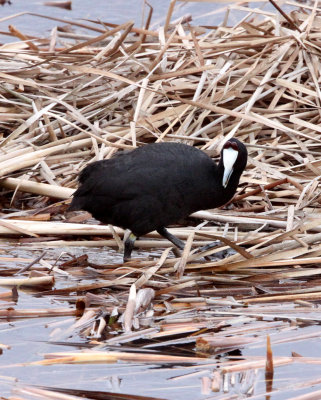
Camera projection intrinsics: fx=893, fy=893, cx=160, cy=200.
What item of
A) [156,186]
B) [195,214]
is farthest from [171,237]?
[156,186]

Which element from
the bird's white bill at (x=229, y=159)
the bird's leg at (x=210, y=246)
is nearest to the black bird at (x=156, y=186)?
the bird's white bill at (x=229, y=159)

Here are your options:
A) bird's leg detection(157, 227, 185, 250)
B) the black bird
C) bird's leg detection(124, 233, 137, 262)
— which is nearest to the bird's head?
the black bird

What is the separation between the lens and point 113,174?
4.75m

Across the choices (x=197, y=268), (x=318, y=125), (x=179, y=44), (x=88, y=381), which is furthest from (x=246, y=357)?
(x=179, y=44)

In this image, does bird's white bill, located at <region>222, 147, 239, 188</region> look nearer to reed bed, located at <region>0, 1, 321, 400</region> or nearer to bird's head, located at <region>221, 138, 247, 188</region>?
bird's head, located at <region>221, 138, 247, 188</region>

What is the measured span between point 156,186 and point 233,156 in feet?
1.43

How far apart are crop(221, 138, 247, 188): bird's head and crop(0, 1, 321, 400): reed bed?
1.21 feet

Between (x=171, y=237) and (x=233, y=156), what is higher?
(x=233, y=156)

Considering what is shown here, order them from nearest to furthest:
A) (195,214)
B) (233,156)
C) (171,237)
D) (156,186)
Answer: (233,156) < (156,186) < (171,237) < (195,214)

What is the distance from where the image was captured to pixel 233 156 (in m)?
4.46

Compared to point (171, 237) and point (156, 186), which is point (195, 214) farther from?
point (156, 186)

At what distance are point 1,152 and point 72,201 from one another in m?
0.82

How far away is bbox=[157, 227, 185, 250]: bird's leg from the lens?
4745 mm

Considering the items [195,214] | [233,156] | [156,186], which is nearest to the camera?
[233,156]
